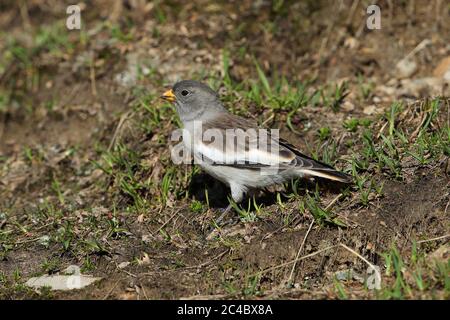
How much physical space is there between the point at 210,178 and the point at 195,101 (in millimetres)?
797

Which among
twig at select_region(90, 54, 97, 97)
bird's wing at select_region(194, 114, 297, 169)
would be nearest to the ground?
twig at select_region(90, 54, 97, 97)

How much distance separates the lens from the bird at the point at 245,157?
560cm

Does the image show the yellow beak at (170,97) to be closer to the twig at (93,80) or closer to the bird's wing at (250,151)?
the bird's wing at (250,151)

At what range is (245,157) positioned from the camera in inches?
226

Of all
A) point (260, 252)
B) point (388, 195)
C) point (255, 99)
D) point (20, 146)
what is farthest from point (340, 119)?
point (20, 146)

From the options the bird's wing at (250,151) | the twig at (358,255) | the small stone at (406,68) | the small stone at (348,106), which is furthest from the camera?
the small stone at (406,68)

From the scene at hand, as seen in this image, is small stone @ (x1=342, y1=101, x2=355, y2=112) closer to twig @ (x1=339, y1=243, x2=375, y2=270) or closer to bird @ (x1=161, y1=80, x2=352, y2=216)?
bird @ (x1=161, y1=80, x2=352, y2=216)

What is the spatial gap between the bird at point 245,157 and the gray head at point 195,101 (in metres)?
0.10

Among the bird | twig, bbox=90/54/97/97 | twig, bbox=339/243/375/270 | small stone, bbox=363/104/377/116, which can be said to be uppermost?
twig, bbox=90/54/97/97

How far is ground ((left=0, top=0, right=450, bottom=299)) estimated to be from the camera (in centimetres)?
519

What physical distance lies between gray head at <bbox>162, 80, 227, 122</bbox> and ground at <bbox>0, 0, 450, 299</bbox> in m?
0.57

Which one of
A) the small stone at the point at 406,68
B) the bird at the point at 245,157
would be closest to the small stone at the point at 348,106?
the small stone at the point at 406,68

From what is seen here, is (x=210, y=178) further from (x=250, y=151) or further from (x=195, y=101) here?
(x=250, y=151)

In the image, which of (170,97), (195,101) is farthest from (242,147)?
(170,97)
